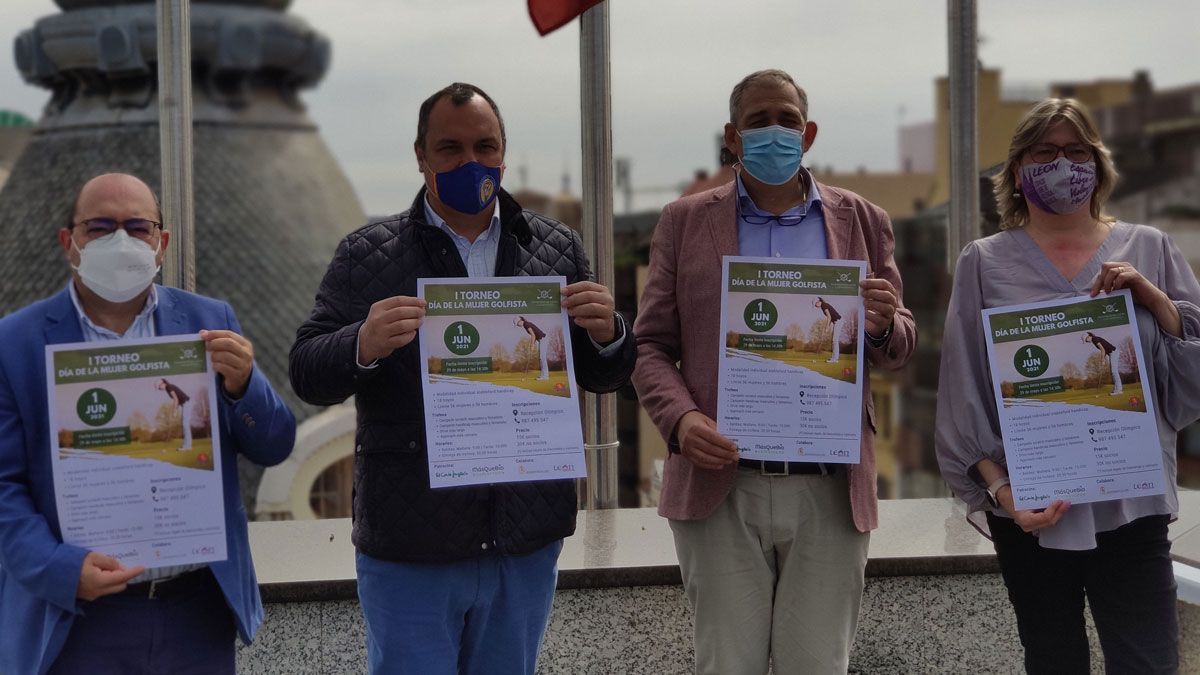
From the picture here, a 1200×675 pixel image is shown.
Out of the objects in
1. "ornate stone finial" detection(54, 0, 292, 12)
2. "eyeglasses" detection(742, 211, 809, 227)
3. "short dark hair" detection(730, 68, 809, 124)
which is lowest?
"eyeglasses" detection(742, 211, 809, 227)

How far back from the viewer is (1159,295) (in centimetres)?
336

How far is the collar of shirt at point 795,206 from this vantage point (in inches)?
138

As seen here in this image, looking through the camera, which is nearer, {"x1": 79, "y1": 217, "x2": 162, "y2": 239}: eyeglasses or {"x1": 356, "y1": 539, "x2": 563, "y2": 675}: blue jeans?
{"x1": 79, "y1": 217, "x2": 162, "y2": 239}: eyeglasses

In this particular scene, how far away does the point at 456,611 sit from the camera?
325 cm

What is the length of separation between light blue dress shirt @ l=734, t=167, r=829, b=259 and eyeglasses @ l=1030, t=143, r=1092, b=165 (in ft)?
1.65

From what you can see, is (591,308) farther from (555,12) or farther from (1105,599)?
(555,12)

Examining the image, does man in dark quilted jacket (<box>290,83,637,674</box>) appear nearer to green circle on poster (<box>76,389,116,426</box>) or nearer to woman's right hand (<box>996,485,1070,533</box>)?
green circle on poster (<box>76,389,116,426</box>)

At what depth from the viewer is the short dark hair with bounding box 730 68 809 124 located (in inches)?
137

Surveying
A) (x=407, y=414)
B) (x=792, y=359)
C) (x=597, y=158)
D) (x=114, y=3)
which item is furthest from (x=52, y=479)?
(x=114, y=3)

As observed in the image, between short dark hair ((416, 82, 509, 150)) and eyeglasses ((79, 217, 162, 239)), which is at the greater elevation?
short dark hair ((416, 82, 509, 150))

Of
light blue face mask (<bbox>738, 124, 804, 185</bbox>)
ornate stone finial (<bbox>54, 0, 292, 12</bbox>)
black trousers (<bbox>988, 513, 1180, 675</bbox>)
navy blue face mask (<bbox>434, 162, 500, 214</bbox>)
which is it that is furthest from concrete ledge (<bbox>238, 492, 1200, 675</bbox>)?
ornate stone finial (<bbox>54, 0, 292, 12</bbox>)

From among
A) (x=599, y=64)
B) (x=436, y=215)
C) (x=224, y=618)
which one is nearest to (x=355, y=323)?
(x=436, y=215)

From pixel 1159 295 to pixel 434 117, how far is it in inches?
64.2

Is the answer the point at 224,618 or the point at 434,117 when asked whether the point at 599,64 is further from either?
the point at 224,618
